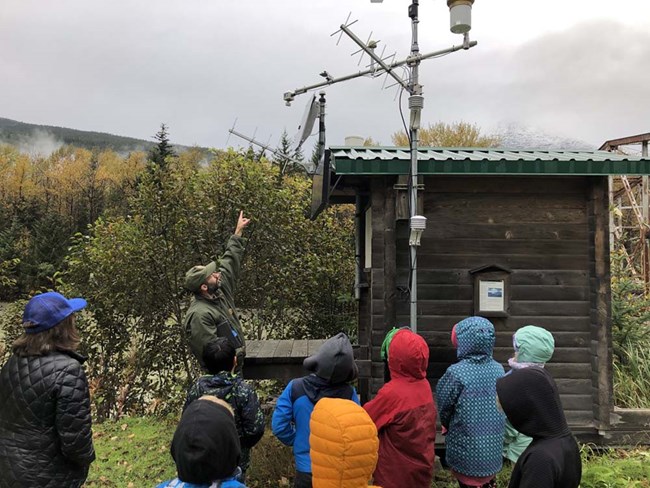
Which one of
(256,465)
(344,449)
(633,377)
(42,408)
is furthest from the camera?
(633,377)

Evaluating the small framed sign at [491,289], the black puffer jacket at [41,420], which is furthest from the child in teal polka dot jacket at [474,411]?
the black puffer jacket at [41,420]

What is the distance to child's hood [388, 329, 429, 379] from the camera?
3.14 m

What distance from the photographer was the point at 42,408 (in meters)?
2.81

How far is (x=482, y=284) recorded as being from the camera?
200 inches

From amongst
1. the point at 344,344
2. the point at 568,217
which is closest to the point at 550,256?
the point at 568,217

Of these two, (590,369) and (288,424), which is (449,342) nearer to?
(590,369)

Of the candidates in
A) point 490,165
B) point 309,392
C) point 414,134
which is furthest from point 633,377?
point 309,392

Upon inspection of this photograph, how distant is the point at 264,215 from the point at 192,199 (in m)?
1.31

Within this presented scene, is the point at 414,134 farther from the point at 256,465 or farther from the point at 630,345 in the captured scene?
the point at 630,345

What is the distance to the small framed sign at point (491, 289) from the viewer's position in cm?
505

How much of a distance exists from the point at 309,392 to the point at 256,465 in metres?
2.34

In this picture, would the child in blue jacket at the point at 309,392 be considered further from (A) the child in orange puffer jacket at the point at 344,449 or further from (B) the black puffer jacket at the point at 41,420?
(B) the black puffer jacket at the point at 41,420

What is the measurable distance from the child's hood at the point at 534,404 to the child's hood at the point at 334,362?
40.8 inches

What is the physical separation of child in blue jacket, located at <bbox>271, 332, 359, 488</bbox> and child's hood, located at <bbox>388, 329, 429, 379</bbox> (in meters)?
0.30
